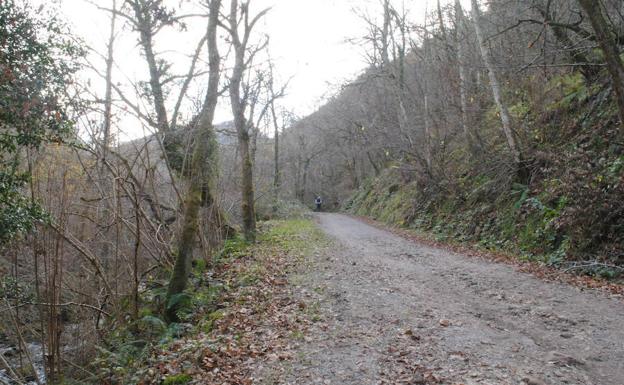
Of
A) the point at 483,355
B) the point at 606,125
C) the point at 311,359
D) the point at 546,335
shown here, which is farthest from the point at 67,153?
the point at 606,125

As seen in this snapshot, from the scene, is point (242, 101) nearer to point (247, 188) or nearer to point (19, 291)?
point (247, 188)

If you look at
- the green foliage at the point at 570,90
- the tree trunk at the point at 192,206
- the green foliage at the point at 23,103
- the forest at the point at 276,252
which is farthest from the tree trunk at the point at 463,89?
the green foliage at the point at 23,103

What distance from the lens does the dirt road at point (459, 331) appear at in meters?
4.77

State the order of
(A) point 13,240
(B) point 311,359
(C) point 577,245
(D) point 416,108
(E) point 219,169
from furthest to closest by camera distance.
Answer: (D) point 416,108
(E) point 219,169
(C) point 577,245
(A) point 13,240
(B) point 311,359

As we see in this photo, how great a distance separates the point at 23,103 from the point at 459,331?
7.07 m

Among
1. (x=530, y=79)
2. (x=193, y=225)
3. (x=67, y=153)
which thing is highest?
(x=530, y=79)

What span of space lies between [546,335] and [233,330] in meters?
4.32

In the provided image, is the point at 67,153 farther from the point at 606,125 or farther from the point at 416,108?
the point at 416,108

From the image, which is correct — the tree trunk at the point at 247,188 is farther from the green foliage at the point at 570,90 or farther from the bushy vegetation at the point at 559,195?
the green foliage at the point at 570,90

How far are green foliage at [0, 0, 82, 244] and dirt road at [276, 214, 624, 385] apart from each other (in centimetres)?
473

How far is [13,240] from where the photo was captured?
6.67 m

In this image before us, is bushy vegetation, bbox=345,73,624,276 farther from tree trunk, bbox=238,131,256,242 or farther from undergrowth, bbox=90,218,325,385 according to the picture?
tree trunk, bbox=238,131,256,242

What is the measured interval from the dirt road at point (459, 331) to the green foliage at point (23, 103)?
4.73m

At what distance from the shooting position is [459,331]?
234 inches
